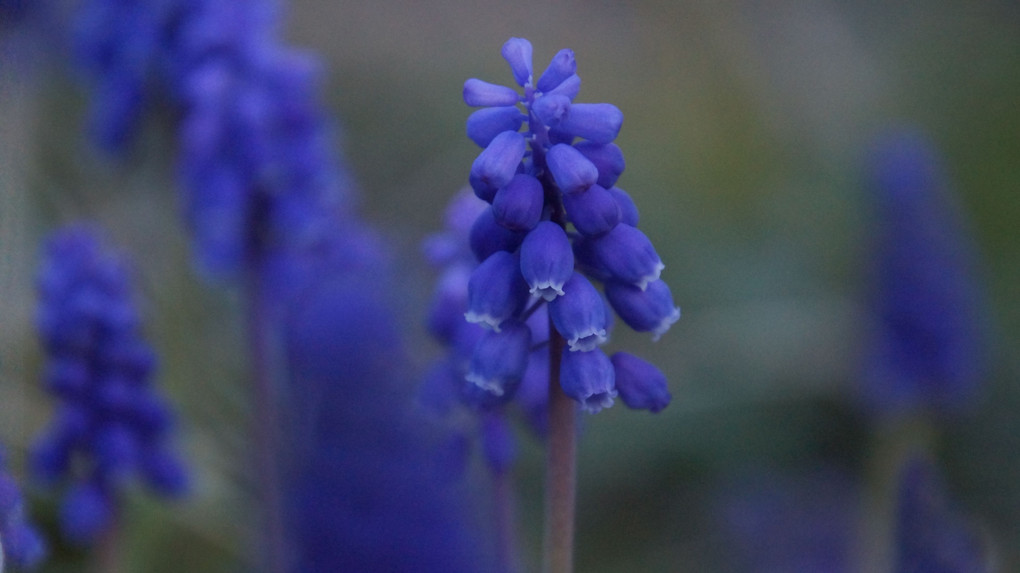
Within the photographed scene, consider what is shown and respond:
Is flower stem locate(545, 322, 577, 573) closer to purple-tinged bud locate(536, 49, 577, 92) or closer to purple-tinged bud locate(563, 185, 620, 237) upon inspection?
purple-tinged bud locate(563, 185, 620, 237)

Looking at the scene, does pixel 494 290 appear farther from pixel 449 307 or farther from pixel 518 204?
pixel 449 307

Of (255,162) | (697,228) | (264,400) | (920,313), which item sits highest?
(697,228)

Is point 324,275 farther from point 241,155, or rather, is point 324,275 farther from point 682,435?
point 682,435

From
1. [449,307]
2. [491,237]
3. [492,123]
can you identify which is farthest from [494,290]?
[449,307]

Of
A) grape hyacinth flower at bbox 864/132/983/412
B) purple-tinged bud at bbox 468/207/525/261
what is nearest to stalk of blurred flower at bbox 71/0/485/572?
purple-tinged bud at bbox 468/207/525/261

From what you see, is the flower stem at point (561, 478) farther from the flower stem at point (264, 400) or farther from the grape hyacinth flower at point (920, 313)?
the grape hyacinth flower at point (920, 313)

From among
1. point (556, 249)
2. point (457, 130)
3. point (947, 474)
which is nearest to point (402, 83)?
point (457, 130)
